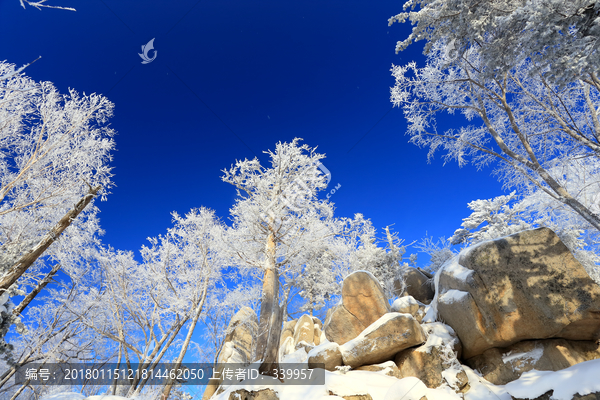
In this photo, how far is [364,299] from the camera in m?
10.8

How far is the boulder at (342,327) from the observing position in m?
10.5

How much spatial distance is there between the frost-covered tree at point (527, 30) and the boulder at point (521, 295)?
468cm

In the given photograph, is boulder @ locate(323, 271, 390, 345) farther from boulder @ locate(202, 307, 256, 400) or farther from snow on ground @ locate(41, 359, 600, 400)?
boulder @ locate(202, 307, 256, 400)

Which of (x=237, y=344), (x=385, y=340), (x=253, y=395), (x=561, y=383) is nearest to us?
(x=561, y=383)

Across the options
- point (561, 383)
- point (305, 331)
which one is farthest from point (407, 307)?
point (305, 331)

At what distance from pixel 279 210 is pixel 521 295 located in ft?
25.6

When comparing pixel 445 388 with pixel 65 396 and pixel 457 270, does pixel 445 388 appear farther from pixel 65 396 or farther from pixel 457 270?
pixel 65 396

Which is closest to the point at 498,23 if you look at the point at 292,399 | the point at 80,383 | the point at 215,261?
the point at 292,399

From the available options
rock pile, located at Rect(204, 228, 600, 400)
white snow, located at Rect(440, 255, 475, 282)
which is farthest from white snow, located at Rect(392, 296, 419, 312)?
white snow, located at Rect(440, 255, 475, 282)

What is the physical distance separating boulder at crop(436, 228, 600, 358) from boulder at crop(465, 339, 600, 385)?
0.19 meters

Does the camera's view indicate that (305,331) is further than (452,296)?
Yes

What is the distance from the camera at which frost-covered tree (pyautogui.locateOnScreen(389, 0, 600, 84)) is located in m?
4.70

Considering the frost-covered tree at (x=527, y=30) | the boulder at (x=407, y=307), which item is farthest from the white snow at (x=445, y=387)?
the frost-covered tree at (x=527, y=30)

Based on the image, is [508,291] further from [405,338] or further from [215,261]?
[215,261]
